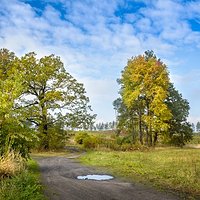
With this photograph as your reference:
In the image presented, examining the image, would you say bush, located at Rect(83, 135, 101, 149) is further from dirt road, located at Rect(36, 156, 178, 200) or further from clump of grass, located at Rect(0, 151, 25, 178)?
Result: dirt road, located at Rect(36, 156, 178, 200)

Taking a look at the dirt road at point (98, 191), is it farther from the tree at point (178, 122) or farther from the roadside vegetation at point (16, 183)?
the tree at point (178, 122)

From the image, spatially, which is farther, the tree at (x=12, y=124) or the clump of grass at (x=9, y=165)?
the tree at (x=12, y=124)

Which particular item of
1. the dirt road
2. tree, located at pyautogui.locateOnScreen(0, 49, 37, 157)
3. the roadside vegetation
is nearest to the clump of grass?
the roadside vegetation

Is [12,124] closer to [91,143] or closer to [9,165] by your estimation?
[9,165]

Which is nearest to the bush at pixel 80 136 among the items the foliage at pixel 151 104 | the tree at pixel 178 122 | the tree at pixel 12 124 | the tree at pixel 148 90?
the foliage at pixel 151 104

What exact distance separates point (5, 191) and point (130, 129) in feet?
122

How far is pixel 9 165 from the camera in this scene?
1218 centimetres

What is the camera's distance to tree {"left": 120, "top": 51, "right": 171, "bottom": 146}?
3809cm

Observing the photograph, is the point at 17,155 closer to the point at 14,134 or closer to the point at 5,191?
the point at 14,134

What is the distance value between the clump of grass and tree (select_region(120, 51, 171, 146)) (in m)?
26.7

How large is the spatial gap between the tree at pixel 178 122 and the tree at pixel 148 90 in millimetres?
2892

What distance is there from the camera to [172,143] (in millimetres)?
44125

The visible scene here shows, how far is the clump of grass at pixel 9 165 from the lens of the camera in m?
12.0

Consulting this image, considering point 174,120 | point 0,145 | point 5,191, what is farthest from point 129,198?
point 174,120
